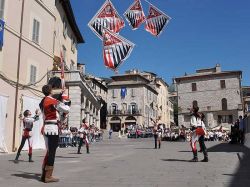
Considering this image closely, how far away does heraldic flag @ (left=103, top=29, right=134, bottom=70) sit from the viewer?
15203 millimetres

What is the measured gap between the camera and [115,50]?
15414 mm

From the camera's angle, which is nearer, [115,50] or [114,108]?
[115,50]

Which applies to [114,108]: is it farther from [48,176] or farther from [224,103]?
[48,176]

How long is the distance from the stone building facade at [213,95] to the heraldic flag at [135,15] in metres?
61.5

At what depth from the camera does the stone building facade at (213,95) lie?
3091 inches

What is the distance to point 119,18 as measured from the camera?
55.5 feet

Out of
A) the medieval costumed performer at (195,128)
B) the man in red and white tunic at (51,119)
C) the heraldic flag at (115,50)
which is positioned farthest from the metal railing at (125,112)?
the man in red and white tunic at (51,119)

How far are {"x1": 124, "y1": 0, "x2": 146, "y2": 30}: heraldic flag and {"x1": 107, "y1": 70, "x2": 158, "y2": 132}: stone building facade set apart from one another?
2435 inches

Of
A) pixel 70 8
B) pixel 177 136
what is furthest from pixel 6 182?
pixel 177 136

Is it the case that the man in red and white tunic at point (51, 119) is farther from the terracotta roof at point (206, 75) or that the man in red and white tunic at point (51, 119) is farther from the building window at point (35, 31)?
the terracotta roof at point (206, 75)

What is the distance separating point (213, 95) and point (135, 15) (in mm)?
66480

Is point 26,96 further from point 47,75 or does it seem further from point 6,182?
point 6,182

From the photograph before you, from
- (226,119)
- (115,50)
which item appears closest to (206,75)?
(226,119)

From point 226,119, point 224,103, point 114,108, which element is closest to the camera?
point 226,119
